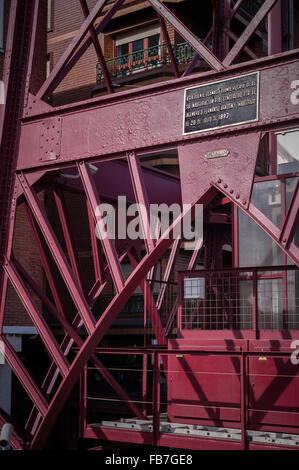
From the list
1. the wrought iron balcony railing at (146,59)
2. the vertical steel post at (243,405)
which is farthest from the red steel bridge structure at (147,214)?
the wrought iron balcony railing at (146,59)

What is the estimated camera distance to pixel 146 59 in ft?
114

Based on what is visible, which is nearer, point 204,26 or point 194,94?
point 194,94

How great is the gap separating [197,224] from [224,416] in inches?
295

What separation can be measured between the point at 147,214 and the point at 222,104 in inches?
73.9

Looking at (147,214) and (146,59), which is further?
(146,59)

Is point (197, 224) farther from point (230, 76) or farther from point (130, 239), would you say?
point (230, 76)

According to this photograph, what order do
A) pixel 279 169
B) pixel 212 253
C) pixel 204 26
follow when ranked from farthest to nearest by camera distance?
pixel 204 26 < pixel 212 253 < pixel 279 169

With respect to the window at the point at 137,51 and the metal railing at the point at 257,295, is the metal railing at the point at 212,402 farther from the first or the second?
the window at the point at 137,51

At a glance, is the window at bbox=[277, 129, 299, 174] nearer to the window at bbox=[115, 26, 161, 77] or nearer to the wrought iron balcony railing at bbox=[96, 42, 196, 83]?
the wrought iron balcony railing at bbox=[96, 42, 196, 83]

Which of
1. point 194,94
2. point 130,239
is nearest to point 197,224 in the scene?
point 130,239

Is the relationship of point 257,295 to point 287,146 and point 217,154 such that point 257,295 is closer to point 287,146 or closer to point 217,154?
point 217,154

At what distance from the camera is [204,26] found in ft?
116

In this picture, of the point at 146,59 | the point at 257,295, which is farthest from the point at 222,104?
the point at 146,59

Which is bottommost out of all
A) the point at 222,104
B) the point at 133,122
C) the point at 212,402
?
the point at 212,402
